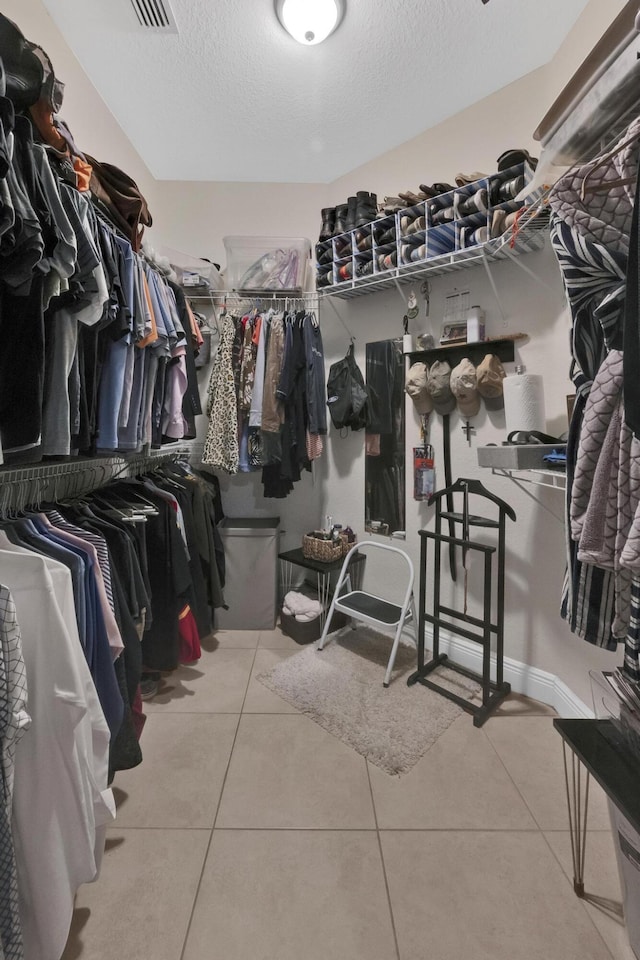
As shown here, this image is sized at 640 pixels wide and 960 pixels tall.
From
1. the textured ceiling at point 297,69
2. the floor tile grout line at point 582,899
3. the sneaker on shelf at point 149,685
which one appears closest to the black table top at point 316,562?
the sneaker on shelf at point 149,685

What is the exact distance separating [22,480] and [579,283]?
176 centimetres

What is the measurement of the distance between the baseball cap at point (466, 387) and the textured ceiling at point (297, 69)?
1.46 m

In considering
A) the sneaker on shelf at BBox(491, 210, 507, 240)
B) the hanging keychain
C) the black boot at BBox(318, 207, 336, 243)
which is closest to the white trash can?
the hanging keychain

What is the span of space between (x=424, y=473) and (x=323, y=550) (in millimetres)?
816

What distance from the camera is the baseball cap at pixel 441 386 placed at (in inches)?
87.5

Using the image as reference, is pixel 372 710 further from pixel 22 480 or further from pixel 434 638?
pixel 22 480

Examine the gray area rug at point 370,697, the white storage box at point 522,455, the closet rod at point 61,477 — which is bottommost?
the gray area rug at point 370,697

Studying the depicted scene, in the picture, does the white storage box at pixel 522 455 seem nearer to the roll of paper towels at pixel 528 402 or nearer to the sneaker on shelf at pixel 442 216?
the roll of paper towels at pixel 528 402

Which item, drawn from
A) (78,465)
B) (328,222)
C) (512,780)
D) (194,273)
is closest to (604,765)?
(512,780)

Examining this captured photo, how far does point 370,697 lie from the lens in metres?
2.05

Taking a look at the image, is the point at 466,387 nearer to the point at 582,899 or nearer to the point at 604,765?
the point at 604,765

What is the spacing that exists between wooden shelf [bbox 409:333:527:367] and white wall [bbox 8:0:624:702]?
0.06 m

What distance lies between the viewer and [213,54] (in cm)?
200

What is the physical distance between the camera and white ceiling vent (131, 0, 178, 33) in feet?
5.72
